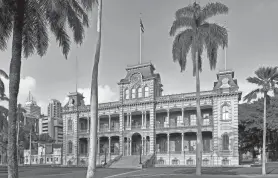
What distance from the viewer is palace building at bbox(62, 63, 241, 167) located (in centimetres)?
4688

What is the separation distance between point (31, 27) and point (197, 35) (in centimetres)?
1456

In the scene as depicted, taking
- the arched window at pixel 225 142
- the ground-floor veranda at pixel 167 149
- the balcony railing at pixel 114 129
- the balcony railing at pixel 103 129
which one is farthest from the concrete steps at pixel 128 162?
the arched window at pixel 225 142

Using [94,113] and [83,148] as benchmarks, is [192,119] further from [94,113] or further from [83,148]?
[94,113]

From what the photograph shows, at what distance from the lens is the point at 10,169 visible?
12.9m

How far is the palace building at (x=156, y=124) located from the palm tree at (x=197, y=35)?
70.7 feet

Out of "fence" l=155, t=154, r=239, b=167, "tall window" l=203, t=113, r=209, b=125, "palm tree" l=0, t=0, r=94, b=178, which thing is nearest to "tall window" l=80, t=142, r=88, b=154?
"fence" l=155, t=154, r=239, b=167

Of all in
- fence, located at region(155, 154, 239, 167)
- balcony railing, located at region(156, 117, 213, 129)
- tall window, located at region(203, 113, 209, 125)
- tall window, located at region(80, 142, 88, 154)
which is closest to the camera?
fence, located at region(155, 154, 239, 167)

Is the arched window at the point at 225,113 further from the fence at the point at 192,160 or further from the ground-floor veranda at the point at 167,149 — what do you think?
the fence at the point at 192,160

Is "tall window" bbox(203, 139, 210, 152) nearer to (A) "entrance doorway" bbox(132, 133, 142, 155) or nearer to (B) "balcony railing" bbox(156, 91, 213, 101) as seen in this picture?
(B) "balcony railing" bbox(156, 91, 213, 101)

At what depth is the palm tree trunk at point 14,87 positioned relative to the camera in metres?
Answer: 13.0

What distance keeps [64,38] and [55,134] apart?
174 metres

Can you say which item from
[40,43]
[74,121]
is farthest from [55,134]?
[40,43]

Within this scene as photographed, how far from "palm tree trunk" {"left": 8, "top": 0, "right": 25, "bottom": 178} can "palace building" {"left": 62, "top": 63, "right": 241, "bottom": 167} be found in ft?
113

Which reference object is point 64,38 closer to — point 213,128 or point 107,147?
point 213,128
